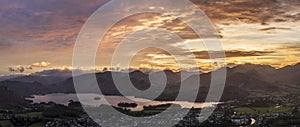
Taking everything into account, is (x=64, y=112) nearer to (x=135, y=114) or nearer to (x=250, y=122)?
(x=135, y=114)

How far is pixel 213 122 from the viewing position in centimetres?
8738

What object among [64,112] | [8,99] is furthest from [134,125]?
[8,99]

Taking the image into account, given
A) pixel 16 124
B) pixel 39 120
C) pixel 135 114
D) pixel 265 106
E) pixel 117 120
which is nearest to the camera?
pixel 16 124

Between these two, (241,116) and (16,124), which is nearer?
(16,124)

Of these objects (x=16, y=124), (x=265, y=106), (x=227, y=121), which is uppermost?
(x=16, y=124)

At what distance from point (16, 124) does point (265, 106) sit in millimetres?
81642

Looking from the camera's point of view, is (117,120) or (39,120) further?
(117,120)

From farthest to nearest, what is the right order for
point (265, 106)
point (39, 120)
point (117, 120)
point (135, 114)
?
point (265, 106) < point (135, 114) < point (117, 120) < point (39, 120)

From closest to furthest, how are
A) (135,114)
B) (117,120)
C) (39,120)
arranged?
(39,120), (117,120), (135,114)

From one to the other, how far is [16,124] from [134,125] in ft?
88.4

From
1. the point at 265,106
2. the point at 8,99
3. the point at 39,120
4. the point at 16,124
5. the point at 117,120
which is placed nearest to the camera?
the point at 16,124

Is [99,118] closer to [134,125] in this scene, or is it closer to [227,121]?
[134,125]

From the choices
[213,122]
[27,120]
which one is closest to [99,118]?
[27,120]

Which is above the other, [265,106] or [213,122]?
[213,122]
